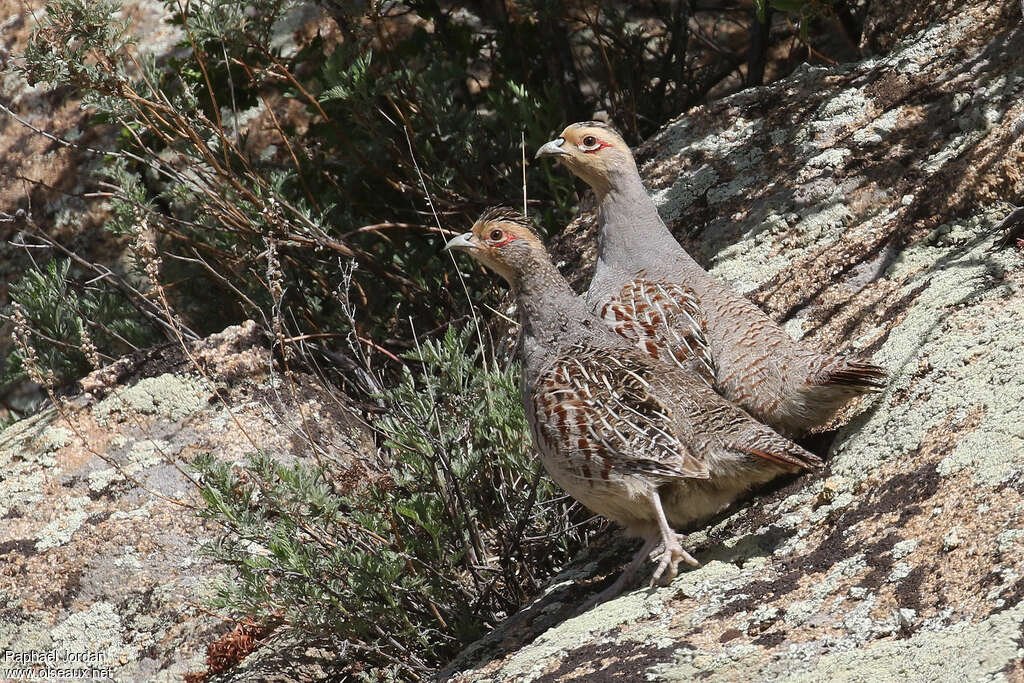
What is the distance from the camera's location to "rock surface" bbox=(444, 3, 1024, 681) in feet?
9.19

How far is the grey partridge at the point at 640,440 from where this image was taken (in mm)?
3641

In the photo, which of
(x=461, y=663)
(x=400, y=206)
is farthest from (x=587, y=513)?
(x=400, y=206)

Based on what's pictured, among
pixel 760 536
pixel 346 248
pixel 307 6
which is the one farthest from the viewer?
pixel 307 6

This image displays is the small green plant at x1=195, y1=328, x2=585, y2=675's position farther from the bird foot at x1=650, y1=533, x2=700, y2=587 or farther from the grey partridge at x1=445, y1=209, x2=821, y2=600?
the bird foot at x1=650, y1=533, x2=700, y2=587

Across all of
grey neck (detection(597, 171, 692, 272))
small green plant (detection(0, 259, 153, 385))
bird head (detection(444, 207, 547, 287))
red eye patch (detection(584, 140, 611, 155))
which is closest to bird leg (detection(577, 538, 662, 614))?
bird head (detection(444, 207, 547, 287))

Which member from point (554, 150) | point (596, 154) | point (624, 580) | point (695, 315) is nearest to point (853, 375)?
point (695, 315)

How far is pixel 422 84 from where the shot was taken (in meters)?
6.27

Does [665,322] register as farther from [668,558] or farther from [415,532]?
[415,532]

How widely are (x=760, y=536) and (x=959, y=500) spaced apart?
70 cm

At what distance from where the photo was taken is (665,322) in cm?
443

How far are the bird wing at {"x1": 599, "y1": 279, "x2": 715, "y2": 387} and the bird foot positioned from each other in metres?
0.90

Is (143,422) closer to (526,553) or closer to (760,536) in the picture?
(526,553)

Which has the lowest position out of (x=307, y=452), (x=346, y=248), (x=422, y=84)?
(x=307, y=452)

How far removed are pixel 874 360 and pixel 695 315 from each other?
0.75 metres
